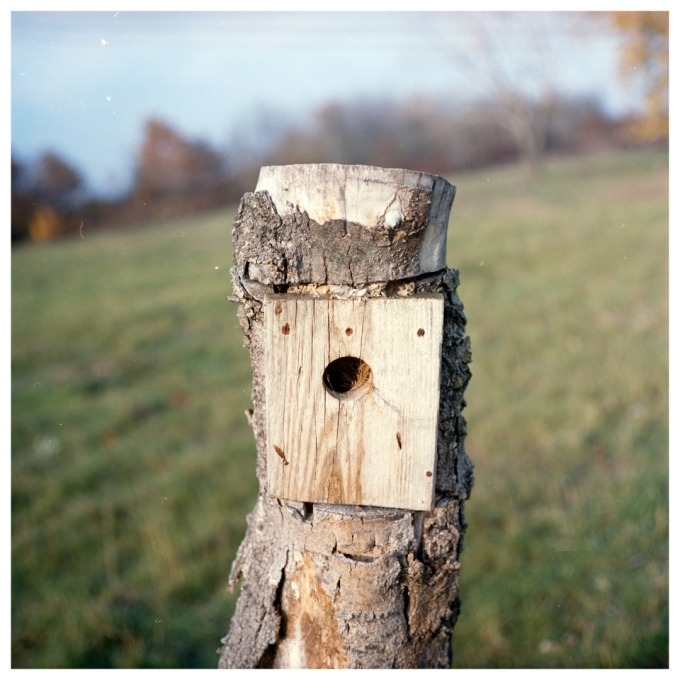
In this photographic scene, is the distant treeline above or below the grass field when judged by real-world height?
above

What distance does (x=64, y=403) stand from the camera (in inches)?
246

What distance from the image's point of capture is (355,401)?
5.10ft

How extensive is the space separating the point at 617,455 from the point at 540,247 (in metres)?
5.35

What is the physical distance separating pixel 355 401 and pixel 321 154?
225 inches

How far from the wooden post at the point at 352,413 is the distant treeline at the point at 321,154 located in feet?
0.93

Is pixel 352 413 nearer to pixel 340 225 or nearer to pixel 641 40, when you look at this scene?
pixel 340 225

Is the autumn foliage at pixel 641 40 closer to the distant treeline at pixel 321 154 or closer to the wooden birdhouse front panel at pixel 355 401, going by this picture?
the distant treeline at pixel 321 154

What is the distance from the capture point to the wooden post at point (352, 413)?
147 centimetres

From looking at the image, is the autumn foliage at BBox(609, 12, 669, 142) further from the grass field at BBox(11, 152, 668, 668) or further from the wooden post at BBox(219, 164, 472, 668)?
the wooden post at BBox(219, 164, 472, 668)

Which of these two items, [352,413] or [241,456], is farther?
[241,456]

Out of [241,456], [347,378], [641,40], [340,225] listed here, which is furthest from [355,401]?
[641,40]

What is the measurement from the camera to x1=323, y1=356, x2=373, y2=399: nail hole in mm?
1562

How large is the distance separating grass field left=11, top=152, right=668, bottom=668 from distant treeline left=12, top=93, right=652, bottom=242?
1.63 ft

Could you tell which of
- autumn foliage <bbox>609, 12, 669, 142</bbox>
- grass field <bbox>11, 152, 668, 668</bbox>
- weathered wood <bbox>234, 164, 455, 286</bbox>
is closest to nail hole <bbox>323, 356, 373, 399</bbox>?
weathered wood <bbox>234, 164, 455, 286</bbox>
